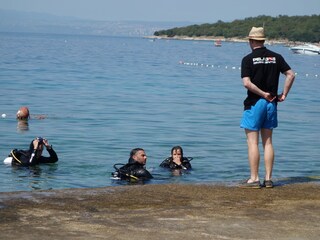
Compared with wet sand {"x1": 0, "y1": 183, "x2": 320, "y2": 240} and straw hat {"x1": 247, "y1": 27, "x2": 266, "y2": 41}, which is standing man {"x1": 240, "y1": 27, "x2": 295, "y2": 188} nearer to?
straw hat {"x1": 247, "y1": 27, "x2": 266, "y2": 41}

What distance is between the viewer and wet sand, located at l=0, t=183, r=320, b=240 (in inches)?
280

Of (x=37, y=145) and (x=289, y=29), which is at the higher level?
(x=37, y=145)

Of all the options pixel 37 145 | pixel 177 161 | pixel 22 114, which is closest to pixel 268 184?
pixel 177 161

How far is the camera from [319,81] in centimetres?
5088

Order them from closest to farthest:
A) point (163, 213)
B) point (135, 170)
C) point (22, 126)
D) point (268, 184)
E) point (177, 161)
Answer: point (163, 213), point (268, 184), point (135, 170), point (177, 161), point (22, 126)

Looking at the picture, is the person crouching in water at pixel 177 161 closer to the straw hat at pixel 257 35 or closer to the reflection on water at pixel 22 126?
the straw hat at pixel 257 35

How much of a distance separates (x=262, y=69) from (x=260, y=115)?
0.50 m

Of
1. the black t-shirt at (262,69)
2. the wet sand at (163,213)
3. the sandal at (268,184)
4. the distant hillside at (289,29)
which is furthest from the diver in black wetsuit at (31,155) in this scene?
the distant hillside at (289,29)

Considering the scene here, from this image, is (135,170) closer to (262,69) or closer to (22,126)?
(262,69)

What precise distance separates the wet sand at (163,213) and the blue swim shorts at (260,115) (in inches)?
28.1

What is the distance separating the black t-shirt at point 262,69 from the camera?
938cm

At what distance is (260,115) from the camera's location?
9.45 meters

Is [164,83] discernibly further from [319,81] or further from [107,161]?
[107,161]

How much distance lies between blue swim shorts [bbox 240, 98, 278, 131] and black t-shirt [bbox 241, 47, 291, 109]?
69 mm
